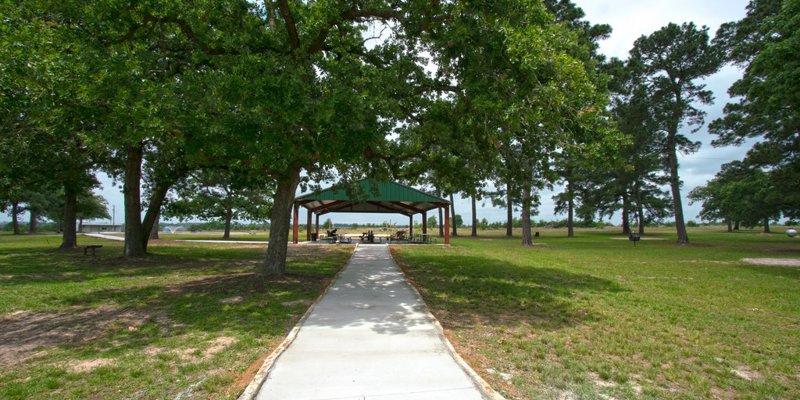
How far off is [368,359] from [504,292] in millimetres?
5555

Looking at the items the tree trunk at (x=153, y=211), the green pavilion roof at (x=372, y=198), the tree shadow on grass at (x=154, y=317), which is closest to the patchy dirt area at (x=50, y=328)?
the tree shadow on grass at (x=154, y=317)

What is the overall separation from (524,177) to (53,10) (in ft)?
37.9

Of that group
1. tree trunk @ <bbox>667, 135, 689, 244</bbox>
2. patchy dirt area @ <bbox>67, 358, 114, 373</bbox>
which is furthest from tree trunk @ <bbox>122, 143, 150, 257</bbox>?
tree trunk @ <bbox>667, 135, 689, 244</bbox>

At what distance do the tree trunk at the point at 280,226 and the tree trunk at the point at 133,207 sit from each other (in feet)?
29.7

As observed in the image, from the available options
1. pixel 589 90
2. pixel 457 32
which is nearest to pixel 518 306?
pixel 589 90

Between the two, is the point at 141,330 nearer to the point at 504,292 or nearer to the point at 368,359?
the point at 368,359

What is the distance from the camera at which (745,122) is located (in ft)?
85.7

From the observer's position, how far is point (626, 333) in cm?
600

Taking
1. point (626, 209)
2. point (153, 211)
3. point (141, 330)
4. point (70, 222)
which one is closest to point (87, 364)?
point (141, 330)

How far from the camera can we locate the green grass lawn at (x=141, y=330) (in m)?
4.09

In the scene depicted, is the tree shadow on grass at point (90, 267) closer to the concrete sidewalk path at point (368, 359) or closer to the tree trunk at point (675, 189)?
the concrete sidewalk path at point (368, 359)

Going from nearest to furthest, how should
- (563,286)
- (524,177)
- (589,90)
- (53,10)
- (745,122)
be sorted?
(589,90)
(53,10)
(563,286)
(524,177)
(745,122)

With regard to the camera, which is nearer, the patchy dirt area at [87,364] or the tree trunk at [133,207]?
the patchy dirt area at [87,364]

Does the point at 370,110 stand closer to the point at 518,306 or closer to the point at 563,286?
the point at 518,306
